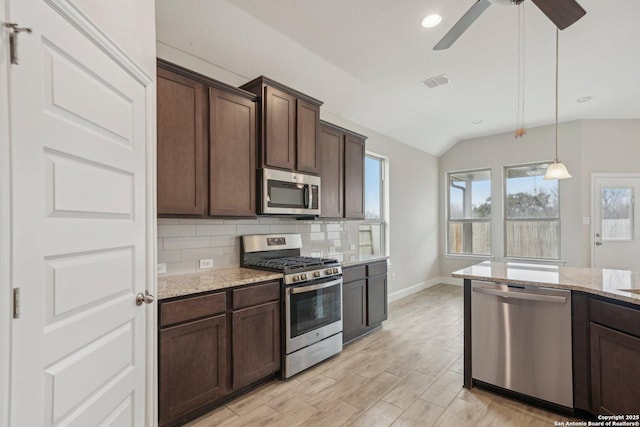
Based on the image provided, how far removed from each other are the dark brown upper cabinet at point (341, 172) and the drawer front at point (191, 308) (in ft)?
5.52

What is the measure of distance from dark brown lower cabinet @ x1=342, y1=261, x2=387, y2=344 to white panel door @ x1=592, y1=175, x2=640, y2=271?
393 cm

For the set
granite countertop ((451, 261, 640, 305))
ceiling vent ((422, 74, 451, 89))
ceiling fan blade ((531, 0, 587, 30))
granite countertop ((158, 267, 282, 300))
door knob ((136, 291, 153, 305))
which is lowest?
granite countertop ((158, 267, 282, 300))

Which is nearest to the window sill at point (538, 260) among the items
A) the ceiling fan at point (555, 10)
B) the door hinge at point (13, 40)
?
the ceiling fan at point (555, 10)

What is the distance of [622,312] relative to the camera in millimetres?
1878

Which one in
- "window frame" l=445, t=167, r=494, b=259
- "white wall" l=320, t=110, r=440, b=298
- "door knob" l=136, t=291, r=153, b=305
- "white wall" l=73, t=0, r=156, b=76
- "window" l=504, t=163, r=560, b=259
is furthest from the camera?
"window frame" l=445, t=167, r=494, b=259

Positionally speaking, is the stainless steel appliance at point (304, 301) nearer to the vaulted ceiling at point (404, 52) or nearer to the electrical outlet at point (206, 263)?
the electrical outlet at point (206, 263)

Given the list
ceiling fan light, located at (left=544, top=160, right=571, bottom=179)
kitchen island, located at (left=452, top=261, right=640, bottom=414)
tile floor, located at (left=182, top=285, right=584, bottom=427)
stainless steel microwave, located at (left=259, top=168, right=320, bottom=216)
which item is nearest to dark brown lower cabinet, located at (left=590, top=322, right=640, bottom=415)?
kitchen island, located at (left=452, top=261, right=640, bottom=414)

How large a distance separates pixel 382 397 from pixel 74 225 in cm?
235

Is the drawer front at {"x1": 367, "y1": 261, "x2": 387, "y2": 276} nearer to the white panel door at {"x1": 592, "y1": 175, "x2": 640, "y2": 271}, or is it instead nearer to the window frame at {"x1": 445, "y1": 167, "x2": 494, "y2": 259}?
the window frame at {"x1": 445, "y1": 167, "x2": 494, "y2": 259}

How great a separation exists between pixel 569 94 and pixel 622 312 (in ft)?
11.8

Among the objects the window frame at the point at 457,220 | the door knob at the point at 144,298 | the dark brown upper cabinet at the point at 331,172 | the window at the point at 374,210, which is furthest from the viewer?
the window frame at the point at 457,220

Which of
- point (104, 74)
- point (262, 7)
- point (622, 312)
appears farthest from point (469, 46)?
point (104, 74)

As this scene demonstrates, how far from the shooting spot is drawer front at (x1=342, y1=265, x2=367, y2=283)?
3.40m

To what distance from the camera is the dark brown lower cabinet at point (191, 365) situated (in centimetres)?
196
